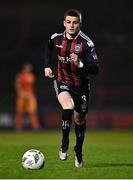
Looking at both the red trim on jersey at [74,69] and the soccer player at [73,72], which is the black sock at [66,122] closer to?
the soccer player at [73,72]

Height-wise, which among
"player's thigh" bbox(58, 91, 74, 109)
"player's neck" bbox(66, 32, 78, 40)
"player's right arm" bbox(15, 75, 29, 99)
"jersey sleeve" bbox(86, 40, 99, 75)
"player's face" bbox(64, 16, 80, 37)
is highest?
"player's face" bbox(64, 16, 80, 37)

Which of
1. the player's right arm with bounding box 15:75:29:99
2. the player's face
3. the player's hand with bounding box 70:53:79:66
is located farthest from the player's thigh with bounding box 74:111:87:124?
the player's right arm with bounding box 15:75:29:99

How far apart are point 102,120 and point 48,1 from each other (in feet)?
13.9

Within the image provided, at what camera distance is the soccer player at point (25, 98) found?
22578mm

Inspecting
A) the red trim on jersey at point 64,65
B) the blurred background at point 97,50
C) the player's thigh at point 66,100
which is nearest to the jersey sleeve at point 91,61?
the red trim on jersey at point 64,65

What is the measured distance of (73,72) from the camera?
413 inches

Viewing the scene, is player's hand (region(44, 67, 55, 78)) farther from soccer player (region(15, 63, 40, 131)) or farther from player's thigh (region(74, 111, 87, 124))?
soccer player (region(15, 63, 40, 131))

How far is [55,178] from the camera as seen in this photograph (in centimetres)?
924

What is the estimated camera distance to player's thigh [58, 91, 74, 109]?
10.2 m

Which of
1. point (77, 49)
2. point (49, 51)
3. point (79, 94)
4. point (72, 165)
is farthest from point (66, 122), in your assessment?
point (49, 51)

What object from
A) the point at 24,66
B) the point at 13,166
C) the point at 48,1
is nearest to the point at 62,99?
the point at 13,166

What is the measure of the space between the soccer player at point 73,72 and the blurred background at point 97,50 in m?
12.4

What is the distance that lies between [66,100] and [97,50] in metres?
13.2

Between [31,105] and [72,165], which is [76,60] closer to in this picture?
[72,165]
